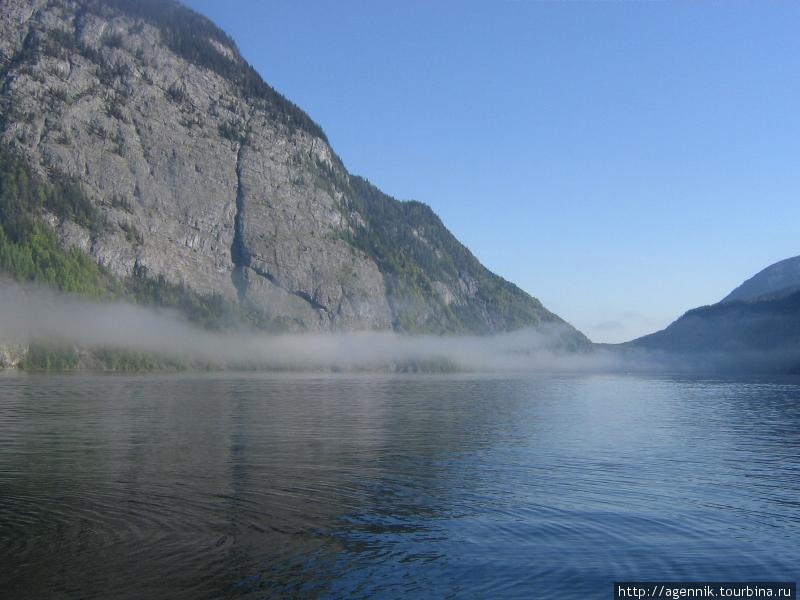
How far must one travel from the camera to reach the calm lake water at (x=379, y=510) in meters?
21.5

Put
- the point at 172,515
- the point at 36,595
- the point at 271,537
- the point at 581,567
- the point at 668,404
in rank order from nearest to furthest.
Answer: the point at 36,595 → the point at 581,567 → the point at 271,537 → the point at 172,515 → the point at 668,404

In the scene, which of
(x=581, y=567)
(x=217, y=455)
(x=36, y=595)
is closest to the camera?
(x=36, y=595)

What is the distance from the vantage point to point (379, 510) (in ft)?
99.4

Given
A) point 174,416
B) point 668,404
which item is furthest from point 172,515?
point 668,404

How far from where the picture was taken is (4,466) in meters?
38.4

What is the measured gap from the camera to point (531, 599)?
20188 mm

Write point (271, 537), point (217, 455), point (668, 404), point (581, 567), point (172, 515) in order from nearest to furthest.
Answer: point (581, 567) < point (271, 537) < point (172, 515) < point (217, 455) < point (668, 404)

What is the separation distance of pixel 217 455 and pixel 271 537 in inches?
794

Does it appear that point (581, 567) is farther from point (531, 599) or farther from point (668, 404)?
point (668, 404)

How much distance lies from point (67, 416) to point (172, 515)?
45448 mm

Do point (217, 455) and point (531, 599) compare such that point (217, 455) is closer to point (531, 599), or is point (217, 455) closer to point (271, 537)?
point (271, 537)

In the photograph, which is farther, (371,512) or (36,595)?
(371,512)

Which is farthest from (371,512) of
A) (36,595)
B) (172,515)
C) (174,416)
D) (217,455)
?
(174,416)

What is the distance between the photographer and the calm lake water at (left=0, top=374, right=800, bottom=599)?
21.5 meters
